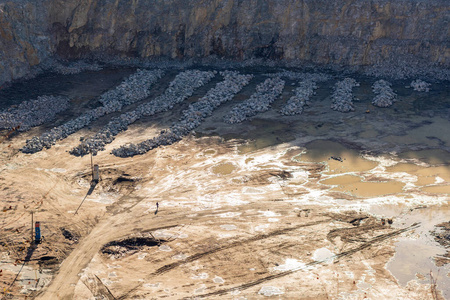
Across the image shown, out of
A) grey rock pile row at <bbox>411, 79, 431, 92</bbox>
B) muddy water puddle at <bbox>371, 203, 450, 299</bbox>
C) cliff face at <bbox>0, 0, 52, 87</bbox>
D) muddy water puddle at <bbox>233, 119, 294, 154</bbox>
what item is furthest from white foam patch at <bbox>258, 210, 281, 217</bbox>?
cliff face at <bbox>0, 0, 52, 87</bbox>

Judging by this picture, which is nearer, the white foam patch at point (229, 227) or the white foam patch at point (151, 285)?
the white foam patch at point (151, 285)

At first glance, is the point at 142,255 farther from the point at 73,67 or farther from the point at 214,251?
the point at 73,67

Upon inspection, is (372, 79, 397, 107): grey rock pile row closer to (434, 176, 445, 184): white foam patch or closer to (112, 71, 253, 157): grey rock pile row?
(434, 176, 445, 184): white foam patch

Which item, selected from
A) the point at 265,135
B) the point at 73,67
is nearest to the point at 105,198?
the point at 265,135

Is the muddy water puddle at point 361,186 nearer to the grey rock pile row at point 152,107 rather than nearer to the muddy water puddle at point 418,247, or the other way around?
the muddy water puddle at point 418,247

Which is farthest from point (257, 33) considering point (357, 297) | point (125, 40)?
point (357, 297)

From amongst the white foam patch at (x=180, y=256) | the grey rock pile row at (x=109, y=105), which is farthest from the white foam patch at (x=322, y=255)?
the grey rock pile row at (x=109, y=105)

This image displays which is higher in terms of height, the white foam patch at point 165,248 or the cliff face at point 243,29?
the cliff face at point 243,29
